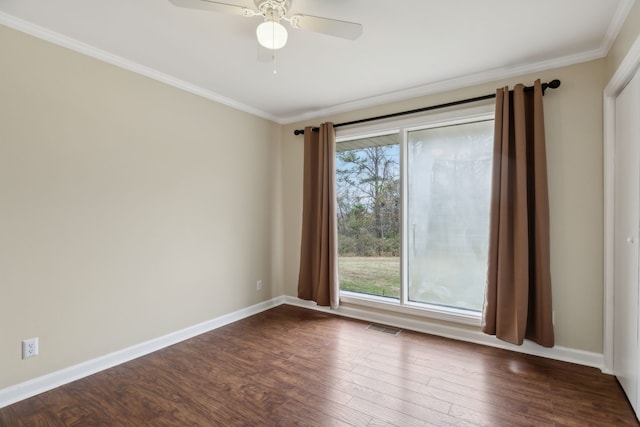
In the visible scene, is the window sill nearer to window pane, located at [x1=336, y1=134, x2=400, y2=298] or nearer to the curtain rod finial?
window pane, located at [x1=336, y1=134, x2=400, y2=298]

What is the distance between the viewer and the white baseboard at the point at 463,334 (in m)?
2.50

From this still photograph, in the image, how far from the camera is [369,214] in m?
3.71

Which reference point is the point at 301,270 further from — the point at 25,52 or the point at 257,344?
the point at 25,52

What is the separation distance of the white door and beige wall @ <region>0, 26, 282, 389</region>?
337cm

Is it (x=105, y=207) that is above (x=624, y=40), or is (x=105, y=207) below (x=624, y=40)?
below

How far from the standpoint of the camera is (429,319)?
322cm

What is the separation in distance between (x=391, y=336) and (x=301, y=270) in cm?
137

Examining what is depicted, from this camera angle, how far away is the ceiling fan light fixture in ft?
5.87

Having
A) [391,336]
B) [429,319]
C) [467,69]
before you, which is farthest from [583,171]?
[391,336]

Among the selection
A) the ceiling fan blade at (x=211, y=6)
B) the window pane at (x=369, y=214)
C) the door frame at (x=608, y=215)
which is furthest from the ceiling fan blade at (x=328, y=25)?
the door frame at (x=608, y=215)

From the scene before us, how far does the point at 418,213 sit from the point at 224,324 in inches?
96.6

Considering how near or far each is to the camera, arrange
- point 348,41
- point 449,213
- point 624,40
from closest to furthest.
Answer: point 624,40, point 348,41, point 449,213

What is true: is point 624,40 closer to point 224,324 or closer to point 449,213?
point 449,213

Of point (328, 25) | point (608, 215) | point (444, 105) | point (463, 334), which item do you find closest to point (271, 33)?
point (328, 25)
